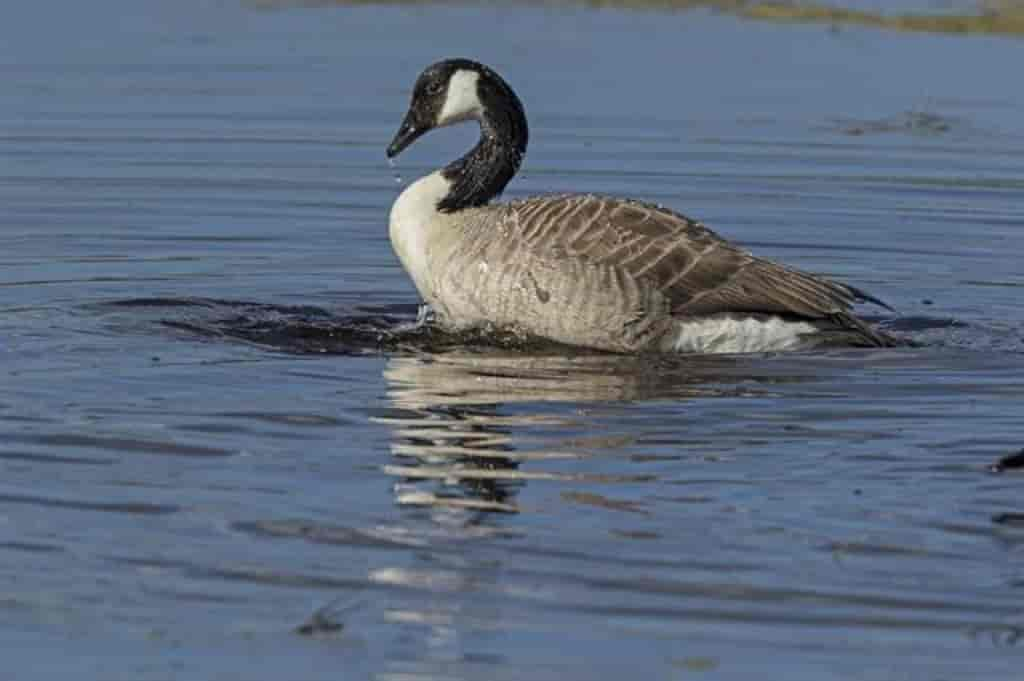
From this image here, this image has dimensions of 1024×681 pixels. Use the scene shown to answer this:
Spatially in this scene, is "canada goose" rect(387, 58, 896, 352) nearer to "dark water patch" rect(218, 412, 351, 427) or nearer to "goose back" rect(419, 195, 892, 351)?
"goose back" rect(419, 195, 892, 351)

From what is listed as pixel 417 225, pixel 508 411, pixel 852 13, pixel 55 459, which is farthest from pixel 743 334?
pixel 852 13

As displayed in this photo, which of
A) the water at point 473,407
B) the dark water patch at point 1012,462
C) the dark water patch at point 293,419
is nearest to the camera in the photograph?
the water at point 473,407

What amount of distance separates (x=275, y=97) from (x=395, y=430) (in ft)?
31.6

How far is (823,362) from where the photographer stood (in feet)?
39.0

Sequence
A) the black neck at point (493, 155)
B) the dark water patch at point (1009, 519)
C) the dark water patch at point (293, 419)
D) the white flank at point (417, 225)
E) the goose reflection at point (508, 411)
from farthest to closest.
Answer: the black neck at point (493, 155) < the white flank at point (417, 225) < the dark water patch at point (293, 419) < the goose reflection at point (508, 411) < the dark water patch at point (1009, 519)

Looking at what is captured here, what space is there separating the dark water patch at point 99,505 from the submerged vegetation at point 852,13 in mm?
15420

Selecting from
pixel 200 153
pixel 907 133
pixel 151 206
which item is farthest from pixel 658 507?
pixel 907 133

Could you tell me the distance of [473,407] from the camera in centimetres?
1070

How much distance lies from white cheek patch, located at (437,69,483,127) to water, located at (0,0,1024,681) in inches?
42.7

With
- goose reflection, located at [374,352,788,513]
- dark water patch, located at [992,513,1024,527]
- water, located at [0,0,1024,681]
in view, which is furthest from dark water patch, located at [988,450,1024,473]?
goose reflection, located at [374,352,788,513]

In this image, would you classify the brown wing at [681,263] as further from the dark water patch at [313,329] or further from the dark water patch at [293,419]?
the dark water patch at [293,419]

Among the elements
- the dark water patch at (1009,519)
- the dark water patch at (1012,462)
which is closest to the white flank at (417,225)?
the dark water patch at (1012,462)

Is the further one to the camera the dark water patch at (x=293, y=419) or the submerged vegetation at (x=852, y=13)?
the submerged vegetation at (x=852, y=13)

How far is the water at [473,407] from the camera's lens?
7.45 meters
